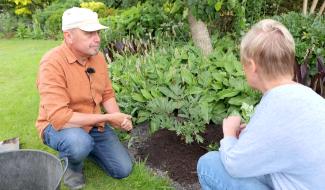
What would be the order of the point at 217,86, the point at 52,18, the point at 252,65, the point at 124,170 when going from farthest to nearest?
the point at 52,18
the point at 217,86
the point at 124,170
the point at 252,65

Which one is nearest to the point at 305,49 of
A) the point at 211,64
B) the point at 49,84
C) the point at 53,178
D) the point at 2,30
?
the point at 211,64


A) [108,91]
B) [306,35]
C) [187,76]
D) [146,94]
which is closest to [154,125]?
[146,94]

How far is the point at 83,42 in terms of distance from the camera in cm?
344

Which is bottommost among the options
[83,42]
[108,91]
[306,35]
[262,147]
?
[108,91]

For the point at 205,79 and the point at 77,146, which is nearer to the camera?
the point at 77,146

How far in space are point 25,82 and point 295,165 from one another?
5295mm

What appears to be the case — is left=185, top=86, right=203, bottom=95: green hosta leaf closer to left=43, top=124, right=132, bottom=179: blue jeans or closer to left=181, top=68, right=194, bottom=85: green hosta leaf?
left=181, top=68, right=194, bottom=85: green hosta leaf

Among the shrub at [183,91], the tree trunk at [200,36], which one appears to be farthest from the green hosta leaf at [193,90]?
the tree trunk at [200,36]

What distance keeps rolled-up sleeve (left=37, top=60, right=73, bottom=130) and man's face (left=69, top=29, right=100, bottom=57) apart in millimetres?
200

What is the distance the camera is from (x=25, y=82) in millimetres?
6684

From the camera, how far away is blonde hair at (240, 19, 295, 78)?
2111 mm

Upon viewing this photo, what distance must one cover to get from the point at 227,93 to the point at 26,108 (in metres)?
2.61

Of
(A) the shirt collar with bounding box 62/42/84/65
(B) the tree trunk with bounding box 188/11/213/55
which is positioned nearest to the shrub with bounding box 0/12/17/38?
(B) the tree trunk with bounding box 188/11/213/55

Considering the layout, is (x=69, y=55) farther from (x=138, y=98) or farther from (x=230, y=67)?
(x=230, y=67)
